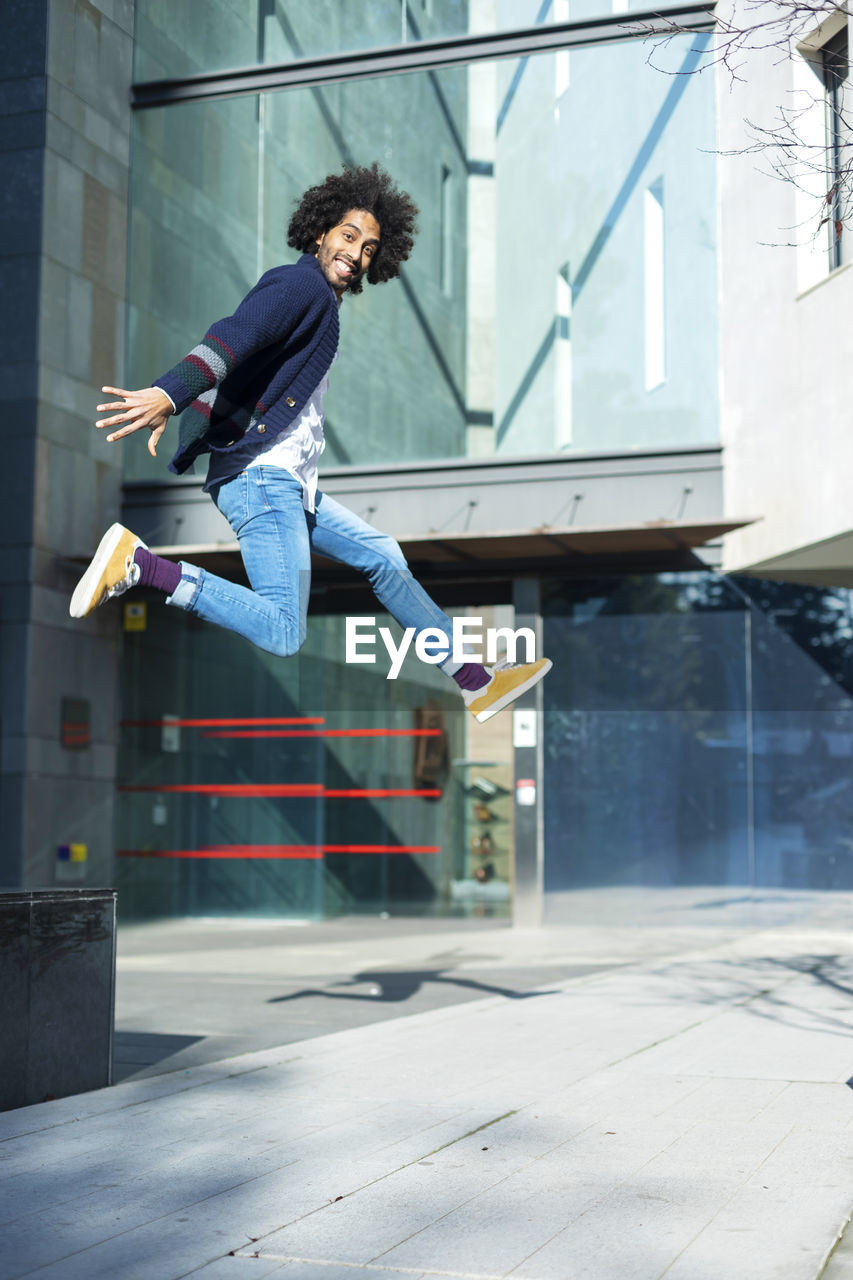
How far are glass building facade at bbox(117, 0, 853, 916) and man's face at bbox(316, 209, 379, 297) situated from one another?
440 inches

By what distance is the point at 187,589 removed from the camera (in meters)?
4.32

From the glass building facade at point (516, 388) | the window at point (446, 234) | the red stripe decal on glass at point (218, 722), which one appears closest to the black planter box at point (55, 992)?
the glass building facade at point (516, 388)

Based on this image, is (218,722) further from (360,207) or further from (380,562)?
(360,207)

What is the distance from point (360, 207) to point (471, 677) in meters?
1.60

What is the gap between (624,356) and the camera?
51.3ft

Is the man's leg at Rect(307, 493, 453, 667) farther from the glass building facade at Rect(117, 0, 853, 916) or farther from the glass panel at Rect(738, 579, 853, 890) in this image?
the glass panel at Rect(738, 579, 853, 890)

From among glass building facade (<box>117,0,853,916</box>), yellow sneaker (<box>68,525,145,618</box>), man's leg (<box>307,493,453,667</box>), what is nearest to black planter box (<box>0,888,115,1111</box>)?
yellow sneaker (<box>68,525,145,618</box>)

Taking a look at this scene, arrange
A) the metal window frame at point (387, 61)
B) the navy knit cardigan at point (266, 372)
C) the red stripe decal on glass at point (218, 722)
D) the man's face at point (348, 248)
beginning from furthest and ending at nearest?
the red stripe decal on glass at point (218, 722) < the metal window frame at point (387, 61) < the man's face at point (348, 248) < the navy knit cardigan at point (266, 372)

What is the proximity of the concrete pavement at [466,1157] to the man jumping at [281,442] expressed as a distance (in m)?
1.72

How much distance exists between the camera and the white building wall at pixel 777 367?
43.7 ft

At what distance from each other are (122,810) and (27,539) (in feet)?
12.6

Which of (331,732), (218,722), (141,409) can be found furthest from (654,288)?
(141,409)

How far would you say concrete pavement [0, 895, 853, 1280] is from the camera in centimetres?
371

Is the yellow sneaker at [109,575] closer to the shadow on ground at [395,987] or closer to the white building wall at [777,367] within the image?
the shadow on ground at [395,987]
